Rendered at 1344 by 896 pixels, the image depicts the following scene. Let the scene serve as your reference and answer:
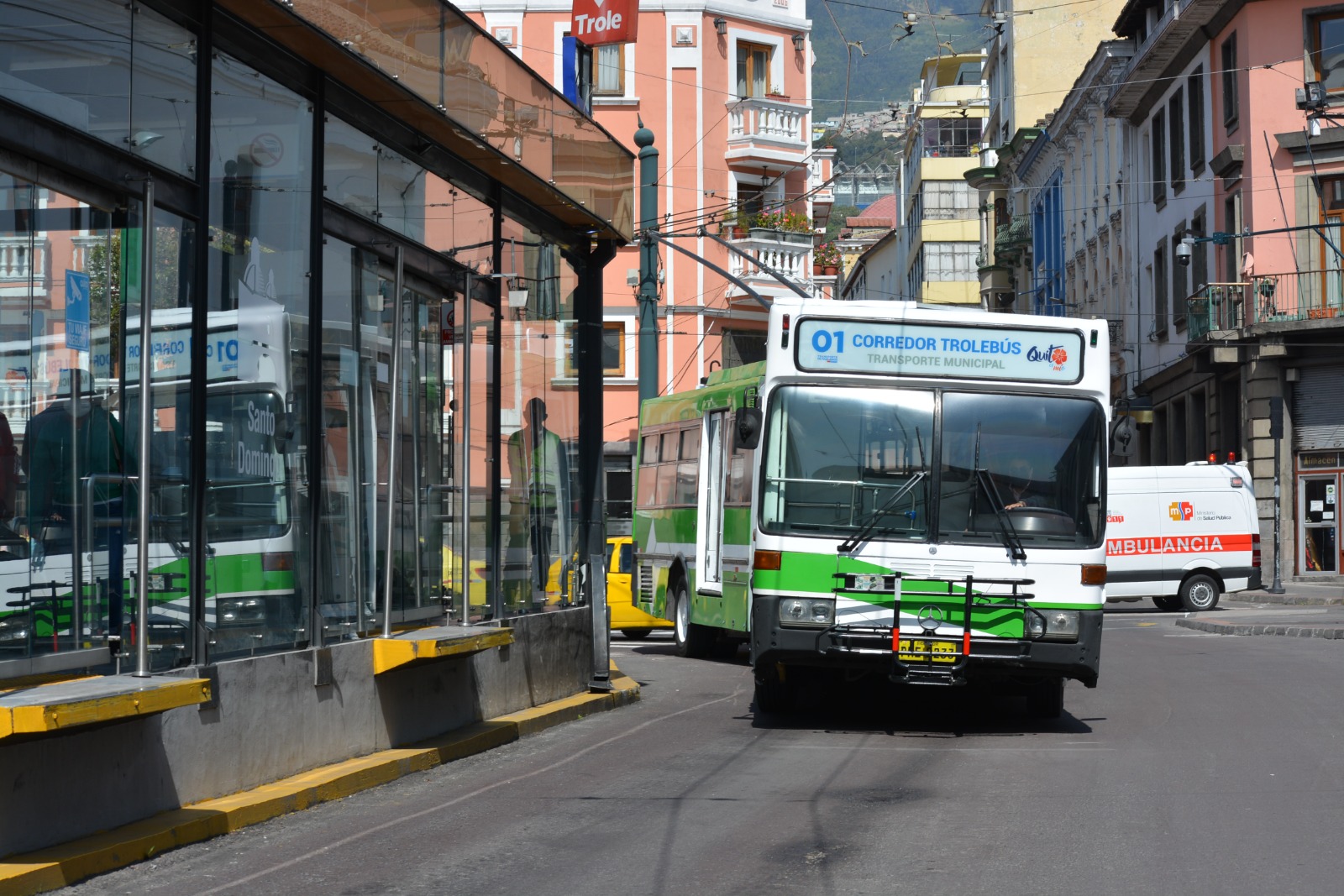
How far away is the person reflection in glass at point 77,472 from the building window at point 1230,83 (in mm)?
34103

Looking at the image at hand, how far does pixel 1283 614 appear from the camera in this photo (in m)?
28.5

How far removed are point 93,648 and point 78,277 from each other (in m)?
1.70

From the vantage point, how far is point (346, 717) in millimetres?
10469

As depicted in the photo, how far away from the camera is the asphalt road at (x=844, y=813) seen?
7.36 meters

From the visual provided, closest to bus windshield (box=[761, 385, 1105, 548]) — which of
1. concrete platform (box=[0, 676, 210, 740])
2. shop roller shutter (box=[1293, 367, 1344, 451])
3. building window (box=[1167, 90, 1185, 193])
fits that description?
concrete platform (box=[0, 676, 210, 740])

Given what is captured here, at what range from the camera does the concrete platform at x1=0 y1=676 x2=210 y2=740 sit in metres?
6.54

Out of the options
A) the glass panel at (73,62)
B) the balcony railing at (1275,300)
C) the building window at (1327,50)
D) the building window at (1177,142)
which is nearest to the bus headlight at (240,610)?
the glass panel at (73,62)

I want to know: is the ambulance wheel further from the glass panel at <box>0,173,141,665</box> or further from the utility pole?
the glass panel at <box>0,173,141,665</box>

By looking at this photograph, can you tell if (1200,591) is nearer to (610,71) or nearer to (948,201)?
(610,71)

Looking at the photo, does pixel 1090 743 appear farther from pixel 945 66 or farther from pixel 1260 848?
pixel 945 66

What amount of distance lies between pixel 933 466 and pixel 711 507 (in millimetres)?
6667

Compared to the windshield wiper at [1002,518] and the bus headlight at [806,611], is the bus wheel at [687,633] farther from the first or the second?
the windshield wiper at [1002,518]

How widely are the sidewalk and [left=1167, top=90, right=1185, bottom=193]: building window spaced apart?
36.9ft

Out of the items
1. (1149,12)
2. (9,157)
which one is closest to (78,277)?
(9,157)
